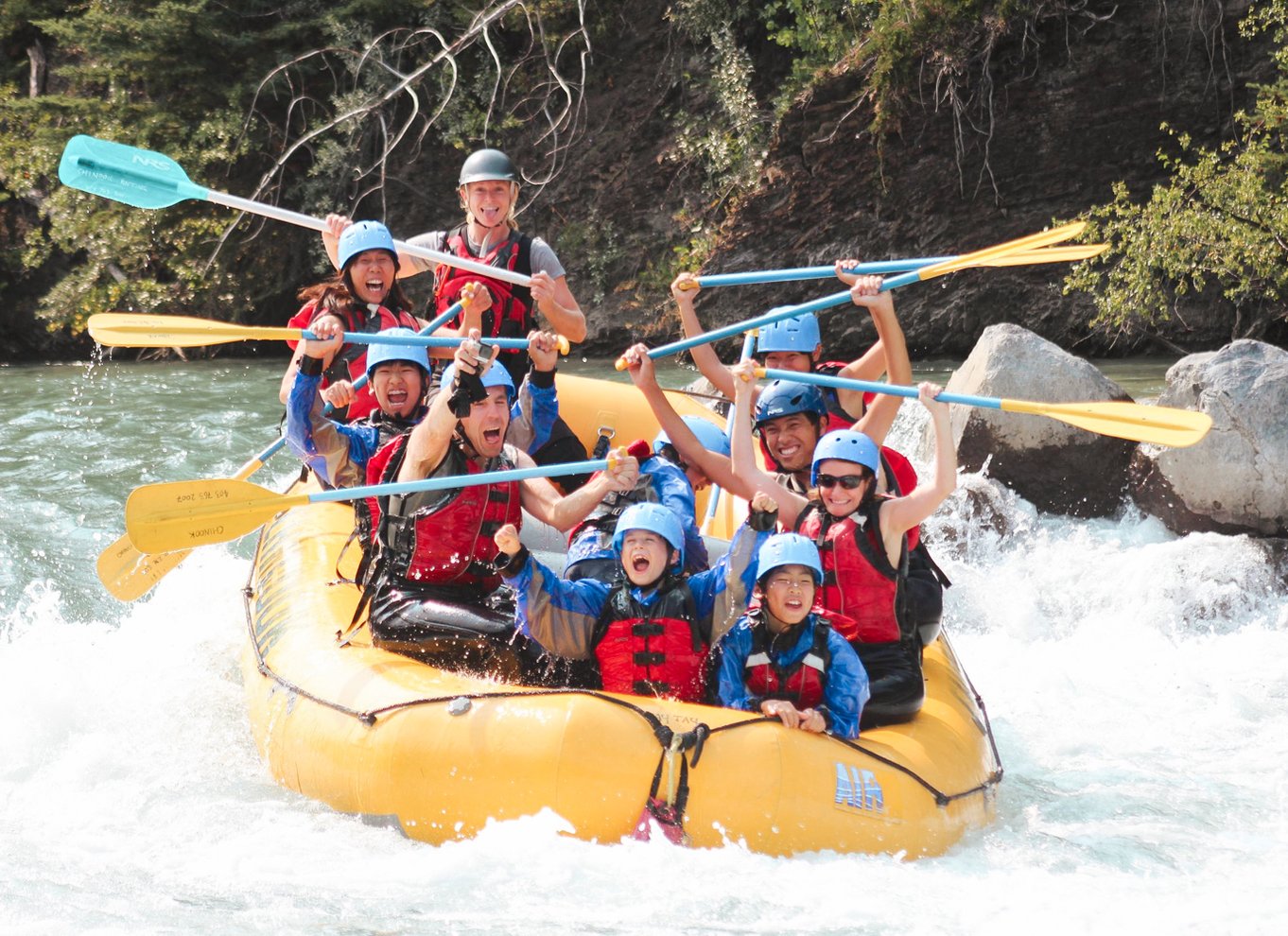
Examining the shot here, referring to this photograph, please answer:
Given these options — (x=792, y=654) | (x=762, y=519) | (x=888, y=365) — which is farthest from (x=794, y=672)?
(x=888, y=365)

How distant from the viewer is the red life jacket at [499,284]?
201 inches

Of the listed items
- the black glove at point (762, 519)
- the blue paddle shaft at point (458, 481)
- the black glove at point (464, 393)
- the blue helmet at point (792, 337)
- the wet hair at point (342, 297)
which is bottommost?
the black glove at point (762, 519)

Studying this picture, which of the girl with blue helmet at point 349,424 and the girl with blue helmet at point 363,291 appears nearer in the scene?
the girl with blue helmet at point 349,424

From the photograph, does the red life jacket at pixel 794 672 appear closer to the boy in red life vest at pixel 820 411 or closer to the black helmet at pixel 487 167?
the boy in red life vest at pixel 820 411

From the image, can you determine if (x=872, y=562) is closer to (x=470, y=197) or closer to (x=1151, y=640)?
(x=470, y=197)

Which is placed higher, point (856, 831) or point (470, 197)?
point (470, 197)

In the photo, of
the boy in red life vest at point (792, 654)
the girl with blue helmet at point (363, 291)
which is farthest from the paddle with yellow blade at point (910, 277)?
the boy in red life vest at point (792, 654)

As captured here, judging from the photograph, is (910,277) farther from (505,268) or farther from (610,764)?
(610,764)

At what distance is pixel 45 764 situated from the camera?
4289 millimetres

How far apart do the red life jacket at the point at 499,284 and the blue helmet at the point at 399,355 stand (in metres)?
0.75

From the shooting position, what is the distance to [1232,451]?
6438mm

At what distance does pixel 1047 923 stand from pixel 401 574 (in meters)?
1.98

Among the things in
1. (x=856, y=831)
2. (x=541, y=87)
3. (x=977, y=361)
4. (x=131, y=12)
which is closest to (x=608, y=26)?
(x=541, y=87)

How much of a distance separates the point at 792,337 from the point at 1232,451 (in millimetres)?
2658
